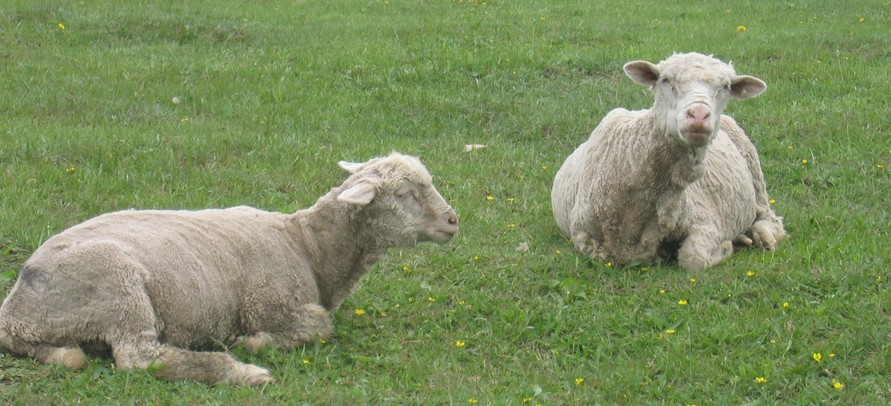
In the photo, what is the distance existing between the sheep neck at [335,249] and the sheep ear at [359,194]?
330 millimetres

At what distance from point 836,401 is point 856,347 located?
716 millimetres

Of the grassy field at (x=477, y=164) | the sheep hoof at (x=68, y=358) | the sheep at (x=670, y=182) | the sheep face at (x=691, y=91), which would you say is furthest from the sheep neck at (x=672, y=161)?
the sheep hoof at (x=68, y=358)

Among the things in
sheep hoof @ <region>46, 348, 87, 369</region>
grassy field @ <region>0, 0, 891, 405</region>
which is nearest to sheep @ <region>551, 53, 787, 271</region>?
grassy field @ <region>0, 0, 891, 405</region>

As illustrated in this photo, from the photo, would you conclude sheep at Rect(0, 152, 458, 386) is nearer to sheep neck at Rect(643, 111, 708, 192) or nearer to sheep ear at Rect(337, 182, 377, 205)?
sheep ear at Rect(337, 182, 377, 205)

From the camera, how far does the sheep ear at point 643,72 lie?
862 cm

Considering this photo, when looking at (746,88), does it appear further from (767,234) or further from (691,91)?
(767,234)

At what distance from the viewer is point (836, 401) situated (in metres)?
6.46

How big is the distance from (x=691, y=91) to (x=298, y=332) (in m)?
3.05

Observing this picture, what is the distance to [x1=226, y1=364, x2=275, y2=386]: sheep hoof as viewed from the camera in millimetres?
6488

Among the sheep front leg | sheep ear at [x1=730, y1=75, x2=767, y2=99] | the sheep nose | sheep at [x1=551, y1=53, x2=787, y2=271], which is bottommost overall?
the sheep front leg

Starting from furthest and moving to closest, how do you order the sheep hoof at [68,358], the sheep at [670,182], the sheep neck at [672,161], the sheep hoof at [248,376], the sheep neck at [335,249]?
the sheep neck at [672,161] < the sheep at [670,182] < the sheep neck at [335,249] < the sheep hoof at [248,376] < the sheep hoof at [68,358]

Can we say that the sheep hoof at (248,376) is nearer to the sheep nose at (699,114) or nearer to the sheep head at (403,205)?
the sheep head at (403,205)

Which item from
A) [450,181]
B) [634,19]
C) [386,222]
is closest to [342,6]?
[634,19]

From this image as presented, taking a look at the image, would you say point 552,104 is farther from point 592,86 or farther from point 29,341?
point 29,341
